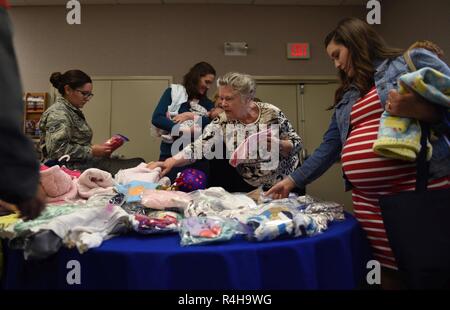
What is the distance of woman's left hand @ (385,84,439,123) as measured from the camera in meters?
0.88

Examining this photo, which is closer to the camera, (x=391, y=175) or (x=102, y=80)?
(x=391, y=175)

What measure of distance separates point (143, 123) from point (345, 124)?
344 cm

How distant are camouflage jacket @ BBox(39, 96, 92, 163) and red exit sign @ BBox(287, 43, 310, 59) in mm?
3259

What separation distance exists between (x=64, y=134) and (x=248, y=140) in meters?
1.10

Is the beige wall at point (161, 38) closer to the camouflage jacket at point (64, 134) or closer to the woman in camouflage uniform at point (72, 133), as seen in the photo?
the woman in camouflage uniform at point (72, 133)

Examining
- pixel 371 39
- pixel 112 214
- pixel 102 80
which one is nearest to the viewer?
pixel 112 214

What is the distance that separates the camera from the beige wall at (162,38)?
4.26 m

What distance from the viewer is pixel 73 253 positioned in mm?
819

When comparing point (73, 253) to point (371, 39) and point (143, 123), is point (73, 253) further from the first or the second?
point (143, 123)

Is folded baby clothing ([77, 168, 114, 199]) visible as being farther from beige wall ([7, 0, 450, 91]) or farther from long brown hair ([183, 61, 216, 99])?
beige wall ([7, 0, 450, 91])
